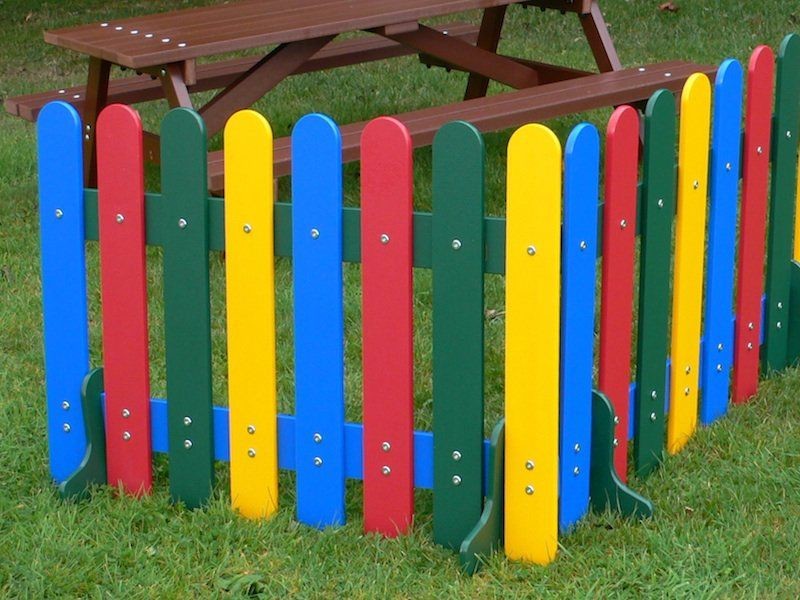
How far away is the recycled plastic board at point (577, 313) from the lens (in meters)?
2.81

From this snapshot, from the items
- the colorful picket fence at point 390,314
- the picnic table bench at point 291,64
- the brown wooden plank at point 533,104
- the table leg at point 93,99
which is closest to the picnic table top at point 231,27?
the picnic table bench at point 291,64

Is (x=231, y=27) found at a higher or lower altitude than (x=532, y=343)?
higher

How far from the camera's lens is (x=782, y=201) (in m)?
3.87

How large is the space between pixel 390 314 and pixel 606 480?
0.65 metres

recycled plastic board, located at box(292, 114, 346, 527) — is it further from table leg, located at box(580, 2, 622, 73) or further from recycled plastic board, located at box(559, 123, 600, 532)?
table leg, located at box(580, 2, 622, 73)

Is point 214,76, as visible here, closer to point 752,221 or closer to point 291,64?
point 291,64

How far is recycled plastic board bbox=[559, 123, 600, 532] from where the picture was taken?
2.81 meters

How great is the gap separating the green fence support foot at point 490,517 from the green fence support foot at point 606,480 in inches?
10.3

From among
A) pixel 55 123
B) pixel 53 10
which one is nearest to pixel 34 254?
Result: pixel 55 123

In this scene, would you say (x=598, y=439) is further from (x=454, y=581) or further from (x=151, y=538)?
(x=151, y=538)

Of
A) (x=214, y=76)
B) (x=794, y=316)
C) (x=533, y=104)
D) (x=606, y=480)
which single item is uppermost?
(x=214, y=76)

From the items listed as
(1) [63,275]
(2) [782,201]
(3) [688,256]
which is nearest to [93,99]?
(1) [63,275]

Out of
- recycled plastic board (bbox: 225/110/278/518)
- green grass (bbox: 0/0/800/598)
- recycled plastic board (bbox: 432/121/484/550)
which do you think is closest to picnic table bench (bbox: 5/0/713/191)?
green grass (bbox: 0/0/800/598)

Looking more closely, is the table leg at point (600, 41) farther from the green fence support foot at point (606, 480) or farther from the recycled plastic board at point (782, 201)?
the green fence support foot at point (606, 480)
